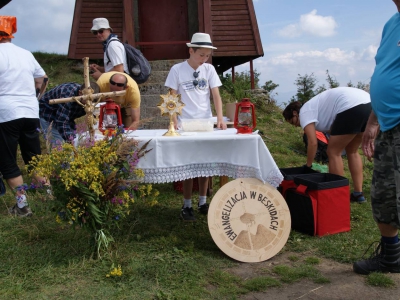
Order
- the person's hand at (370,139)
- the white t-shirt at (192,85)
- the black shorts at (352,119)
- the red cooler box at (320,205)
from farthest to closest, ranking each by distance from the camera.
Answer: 1. the black shorts at (352,119)
2. the white t-shirt at (192,85)
3. the red cooler box at (320,205)
4. the person's hand at (370,139)

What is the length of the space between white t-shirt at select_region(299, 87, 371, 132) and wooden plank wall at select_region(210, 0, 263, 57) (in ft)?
18.4

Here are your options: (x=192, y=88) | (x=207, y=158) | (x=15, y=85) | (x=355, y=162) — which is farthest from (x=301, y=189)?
(x=15, y=85)

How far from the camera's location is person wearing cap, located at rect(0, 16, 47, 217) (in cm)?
387

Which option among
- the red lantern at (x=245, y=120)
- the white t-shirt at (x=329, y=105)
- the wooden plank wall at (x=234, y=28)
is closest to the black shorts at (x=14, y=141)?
the red lantern at (x=245, y=120)

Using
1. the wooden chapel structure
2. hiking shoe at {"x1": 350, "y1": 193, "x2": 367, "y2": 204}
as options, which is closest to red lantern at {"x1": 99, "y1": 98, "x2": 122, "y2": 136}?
hiking shoe at {"x1": 350, "y1": 193, "x2": 367, "y2": 204}

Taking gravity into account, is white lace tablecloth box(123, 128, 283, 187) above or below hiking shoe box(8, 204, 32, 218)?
above

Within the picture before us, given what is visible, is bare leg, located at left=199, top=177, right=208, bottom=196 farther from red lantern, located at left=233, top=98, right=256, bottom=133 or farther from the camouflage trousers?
the camouflage trousers

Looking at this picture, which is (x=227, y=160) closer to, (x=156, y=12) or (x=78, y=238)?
(x=78, y=238)

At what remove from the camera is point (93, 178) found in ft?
9.36

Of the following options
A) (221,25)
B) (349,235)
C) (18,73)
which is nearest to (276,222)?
(349,235)

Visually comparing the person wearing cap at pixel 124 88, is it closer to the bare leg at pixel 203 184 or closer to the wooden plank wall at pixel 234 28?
the bare leg at pixel 203 184

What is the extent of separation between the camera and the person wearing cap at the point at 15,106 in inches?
152

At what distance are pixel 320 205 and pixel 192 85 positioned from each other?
165cm

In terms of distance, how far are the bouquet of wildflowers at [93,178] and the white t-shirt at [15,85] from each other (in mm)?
1191
